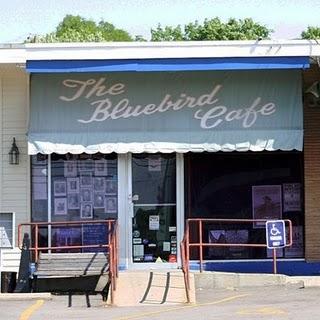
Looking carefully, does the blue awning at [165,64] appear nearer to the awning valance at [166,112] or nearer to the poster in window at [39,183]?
the awning valance at [166,112]

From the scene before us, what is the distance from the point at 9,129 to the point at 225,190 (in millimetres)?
4727

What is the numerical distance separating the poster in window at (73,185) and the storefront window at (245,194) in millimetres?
2322

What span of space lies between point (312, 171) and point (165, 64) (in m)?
3.90

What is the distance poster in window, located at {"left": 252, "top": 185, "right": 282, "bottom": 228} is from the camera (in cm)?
→ 1686

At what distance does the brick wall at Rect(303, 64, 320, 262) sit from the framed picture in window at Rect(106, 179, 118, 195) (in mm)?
3990

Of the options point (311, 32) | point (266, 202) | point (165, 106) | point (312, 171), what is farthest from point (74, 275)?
point (311, 32)

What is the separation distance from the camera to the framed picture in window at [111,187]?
16.6 meters

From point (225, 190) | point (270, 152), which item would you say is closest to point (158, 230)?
point (225, 190)

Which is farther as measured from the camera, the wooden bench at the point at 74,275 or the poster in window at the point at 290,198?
the poster in window at the point at 290,198

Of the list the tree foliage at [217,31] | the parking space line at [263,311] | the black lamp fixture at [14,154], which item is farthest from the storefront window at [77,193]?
the tree foliage at [217,31]

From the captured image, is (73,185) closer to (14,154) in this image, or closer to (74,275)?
(14,154)

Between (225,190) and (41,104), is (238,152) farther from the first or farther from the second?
(41,104)

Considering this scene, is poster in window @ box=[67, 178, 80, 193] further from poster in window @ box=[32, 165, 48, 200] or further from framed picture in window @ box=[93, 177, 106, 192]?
poster in window @ box=[32, 165, 48, 200]

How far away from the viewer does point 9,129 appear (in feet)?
54.7
